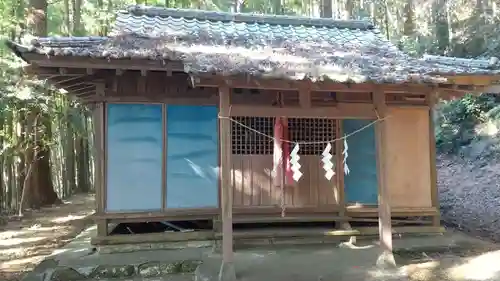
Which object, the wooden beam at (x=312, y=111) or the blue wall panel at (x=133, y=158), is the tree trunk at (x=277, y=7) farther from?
the wooden beam at (x=312, y=111)

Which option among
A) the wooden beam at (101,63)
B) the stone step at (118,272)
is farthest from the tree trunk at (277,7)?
the stone step at (118,272)

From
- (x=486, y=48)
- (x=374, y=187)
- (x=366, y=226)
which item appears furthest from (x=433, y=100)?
(x=486, y=48)

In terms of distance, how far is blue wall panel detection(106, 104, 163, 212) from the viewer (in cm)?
734

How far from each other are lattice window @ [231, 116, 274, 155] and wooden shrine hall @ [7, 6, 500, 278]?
0.8 inches

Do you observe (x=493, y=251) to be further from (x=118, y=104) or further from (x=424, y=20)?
(x=424, y=20)

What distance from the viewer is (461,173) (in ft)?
48.4

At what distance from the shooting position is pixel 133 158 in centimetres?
741

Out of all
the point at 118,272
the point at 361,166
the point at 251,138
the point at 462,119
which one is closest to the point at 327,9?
the point at 462,119

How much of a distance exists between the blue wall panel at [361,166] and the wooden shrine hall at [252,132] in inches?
0.7

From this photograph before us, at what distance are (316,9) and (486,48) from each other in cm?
1096

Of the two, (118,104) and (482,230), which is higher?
(118,104)

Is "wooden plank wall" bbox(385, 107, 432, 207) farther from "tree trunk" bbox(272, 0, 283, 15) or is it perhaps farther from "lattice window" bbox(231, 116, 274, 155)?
"tree trunk" bbox(272, 0, 283, 15)

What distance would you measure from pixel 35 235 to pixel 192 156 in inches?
196

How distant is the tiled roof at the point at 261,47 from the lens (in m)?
5.71
